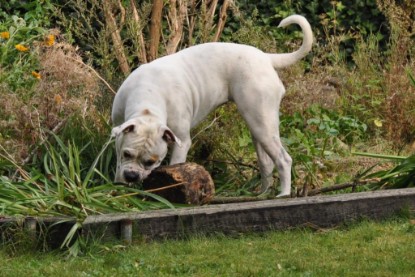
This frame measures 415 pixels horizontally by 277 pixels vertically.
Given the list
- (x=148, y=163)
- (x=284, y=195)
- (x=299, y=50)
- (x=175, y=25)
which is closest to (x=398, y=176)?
(x=284, y=195)

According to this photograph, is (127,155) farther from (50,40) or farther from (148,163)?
(50,40)

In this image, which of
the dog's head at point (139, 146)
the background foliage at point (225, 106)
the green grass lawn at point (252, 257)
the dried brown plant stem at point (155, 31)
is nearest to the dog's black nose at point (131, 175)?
the dog's head at point (139, 146)

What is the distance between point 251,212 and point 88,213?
40.1 inches

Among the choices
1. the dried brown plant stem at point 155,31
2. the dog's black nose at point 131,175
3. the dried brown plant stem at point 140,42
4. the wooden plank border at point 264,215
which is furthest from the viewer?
the dried brown plant stem at point 155,31

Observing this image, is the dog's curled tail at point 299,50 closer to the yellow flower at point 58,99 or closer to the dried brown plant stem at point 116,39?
the yellow flower at point 58,99

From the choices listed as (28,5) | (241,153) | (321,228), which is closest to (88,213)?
(321,228)

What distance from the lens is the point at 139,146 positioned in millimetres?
6766

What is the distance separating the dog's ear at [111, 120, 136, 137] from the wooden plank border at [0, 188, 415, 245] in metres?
0.92

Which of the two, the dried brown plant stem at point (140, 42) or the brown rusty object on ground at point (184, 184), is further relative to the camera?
the dried brown plant stem at point (140, 42)

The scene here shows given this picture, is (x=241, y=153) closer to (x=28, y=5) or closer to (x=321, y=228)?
(x=321, y=228)

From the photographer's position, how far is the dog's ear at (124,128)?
661 cm

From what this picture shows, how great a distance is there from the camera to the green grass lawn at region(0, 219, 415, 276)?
5074 mm

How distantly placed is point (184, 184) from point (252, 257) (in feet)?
4.03

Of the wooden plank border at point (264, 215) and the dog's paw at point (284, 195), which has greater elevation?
the wooden plank border at point (264, 215)
